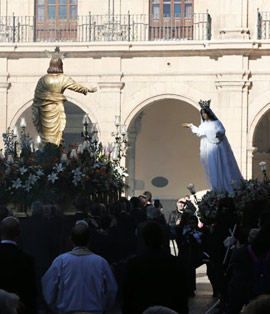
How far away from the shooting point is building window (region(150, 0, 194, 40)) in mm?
27781

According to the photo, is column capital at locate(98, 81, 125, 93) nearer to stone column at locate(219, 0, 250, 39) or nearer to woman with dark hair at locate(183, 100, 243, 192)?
stone column at locate(219, 0, 250, 39)

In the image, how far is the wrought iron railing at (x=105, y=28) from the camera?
90.4ft

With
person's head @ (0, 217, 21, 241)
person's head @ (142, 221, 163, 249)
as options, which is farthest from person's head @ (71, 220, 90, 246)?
person's head @ (142, 221, 163, 249)

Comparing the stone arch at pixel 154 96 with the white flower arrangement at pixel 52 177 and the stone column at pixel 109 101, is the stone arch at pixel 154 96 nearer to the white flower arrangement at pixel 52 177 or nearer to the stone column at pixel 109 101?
the stone column at pixel 109 101

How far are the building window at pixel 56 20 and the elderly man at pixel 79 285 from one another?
71.2ft

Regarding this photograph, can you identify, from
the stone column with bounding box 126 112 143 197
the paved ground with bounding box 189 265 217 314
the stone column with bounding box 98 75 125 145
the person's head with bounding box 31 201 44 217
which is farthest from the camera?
the stone column with bounding box 126 112 143 197

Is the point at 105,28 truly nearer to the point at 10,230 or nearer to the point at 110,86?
the point at 110,86

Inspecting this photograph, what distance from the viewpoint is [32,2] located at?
2886 cm

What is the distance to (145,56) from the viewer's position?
2720 cm

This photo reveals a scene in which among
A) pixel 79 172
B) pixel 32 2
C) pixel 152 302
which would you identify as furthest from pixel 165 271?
pixel 32 2

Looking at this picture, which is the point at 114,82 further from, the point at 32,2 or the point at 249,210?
the point at 249,210

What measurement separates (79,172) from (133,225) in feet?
6.96

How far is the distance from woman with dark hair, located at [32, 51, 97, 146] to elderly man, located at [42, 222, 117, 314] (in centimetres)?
872

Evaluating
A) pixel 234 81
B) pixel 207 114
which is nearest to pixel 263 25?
pixel 234 81
